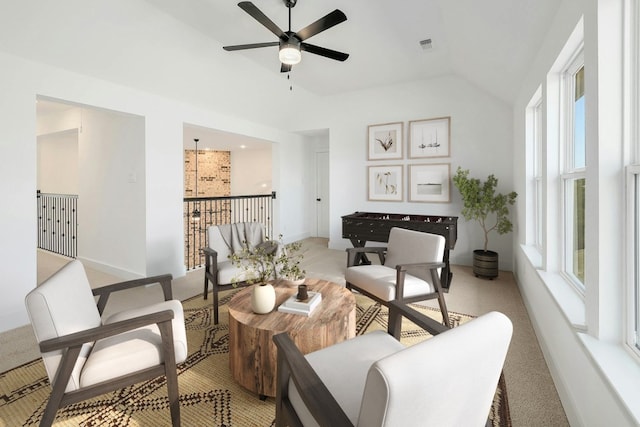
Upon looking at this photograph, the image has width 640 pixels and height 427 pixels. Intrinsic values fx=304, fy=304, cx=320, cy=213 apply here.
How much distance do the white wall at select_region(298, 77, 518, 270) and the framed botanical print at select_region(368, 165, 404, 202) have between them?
3.9 inches

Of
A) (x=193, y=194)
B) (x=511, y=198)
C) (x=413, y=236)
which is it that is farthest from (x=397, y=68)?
(x=193, y=194)

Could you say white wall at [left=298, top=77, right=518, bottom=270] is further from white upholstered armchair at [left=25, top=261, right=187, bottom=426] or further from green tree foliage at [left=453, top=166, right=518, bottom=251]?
white upholstered armchair at [left=25, top=261, right=187, bottom=426]

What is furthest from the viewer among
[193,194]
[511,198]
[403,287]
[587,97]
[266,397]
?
[193,194]

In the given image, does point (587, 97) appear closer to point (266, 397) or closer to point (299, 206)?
point (266, 397)

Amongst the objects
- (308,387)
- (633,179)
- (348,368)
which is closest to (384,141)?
(633,179)

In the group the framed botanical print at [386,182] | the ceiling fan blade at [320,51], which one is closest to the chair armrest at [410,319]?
the ceiling fan blade at [320,51]

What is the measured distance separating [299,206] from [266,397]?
18.3 ft

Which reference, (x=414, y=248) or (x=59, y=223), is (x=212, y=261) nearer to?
(x=414, y=248)

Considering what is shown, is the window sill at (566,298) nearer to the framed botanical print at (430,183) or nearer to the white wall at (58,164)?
the framed botanical print at (430,183)

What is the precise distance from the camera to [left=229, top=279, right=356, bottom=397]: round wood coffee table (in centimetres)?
178

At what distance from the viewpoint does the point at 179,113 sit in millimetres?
4379

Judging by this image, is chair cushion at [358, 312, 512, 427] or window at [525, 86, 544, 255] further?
window at [525, 86, 544, 255]

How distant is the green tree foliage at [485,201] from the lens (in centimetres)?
434

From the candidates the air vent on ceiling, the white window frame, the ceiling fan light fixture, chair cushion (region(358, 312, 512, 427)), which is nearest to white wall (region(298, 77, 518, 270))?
the air vent on ceiling
